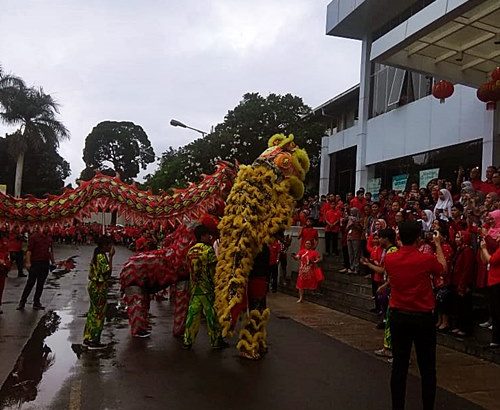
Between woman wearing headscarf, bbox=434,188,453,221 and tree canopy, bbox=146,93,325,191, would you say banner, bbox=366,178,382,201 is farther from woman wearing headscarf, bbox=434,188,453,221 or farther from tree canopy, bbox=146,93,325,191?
tree canopy, bbox=146,93,325,191

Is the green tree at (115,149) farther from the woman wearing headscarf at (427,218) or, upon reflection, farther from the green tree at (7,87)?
the woman wearing headscarf at (427,218)

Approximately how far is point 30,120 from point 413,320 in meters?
38.1

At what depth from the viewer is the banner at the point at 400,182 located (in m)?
17.8

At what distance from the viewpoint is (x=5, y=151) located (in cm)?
4138

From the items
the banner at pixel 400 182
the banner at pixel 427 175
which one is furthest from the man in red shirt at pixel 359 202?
the banner at pixel 400 182

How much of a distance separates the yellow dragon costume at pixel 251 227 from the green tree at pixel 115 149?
1981 inches

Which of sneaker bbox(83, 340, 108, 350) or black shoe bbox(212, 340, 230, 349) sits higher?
black shoe bbox(212, 340, 230, 349)

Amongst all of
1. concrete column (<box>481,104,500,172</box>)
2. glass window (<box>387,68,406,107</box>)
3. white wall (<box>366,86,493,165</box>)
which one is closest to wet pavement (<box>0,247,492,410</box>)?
concrete column (<box>481,104,500,172</box>)

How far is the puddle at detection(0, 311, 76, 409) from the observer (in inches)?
209

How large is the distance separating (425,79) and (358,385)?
13610 mm

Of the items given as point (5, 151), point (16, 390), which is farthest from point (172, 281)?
point (5, 151)

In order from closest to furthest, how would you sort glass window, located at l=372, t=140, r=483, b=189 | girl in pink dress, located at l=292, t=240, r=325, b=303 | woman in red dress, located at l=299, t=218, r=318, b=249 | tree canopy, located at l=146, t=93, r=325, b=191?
girl in pink dress, located at l=292, t=240, r=325, b=303 < woman in red dress, located at l=299, t=218, r=318, b=249 < glass window, located at l=372, t=140, r=483, b=189 < tree canopy, located at l=146, t=93, r=325, b=191

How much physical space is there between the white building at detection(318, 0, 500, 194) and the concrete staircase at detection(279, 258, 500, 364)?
15.4 feet

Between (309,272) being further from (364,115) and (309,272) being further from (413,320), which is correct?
(364,115)
